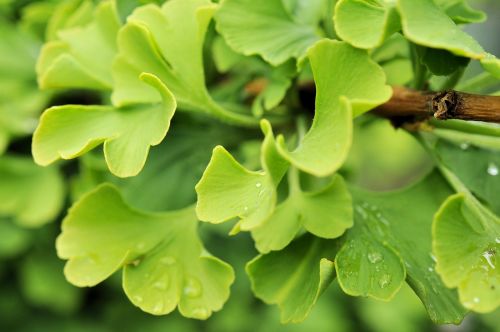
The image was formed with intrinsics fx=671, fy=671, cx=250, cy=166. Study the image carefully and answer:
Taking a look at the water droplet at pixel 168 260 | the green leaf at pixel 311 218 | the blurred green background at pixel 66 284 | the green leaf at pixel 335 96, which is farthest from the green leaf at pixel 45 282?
the green leaf at pixel 335 96

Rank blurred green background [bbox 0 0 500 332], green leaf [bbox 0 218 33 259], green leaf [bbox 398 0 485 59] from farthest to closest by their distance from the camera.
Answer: green leaf [bbox 0 218 33 259]
blurred green background [bbox 0 0 500 332]
green leaf [bbox 398 0 485 59]

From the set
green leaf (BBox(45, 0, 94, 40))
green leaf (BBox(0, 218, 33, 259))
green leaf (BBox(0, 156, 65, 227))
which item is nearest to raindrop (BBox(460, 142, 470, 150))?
green leaf (BBox(45, 0, 94, 40))

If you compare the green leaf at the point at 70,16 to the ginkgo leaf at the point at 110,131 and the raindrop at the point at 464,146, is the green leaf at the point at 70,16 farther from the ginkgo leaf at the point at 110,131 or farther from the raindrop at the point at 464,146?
the raindrop at the point at 464,146

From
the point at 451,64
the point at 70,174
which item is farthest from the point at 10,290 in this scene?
the point at 451,64

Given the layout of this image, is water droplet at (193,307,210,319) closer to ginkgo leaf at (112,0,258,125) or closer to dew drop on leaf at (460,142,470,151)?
ginkgo leaf at (112,0,258,125)

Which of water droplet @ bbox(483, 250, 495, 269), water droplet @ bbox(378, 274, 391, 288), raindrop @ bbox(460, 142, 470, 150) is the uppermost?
water droplet @ bbox(483, 250, 495, 269)

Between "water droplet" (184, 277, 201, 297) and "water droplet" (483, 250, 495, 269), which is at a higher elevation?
"water droplet" (483, 250, 495, 269)

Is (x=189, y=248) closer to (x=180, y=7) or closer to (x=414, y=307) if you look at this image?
(x=180, y=7)
